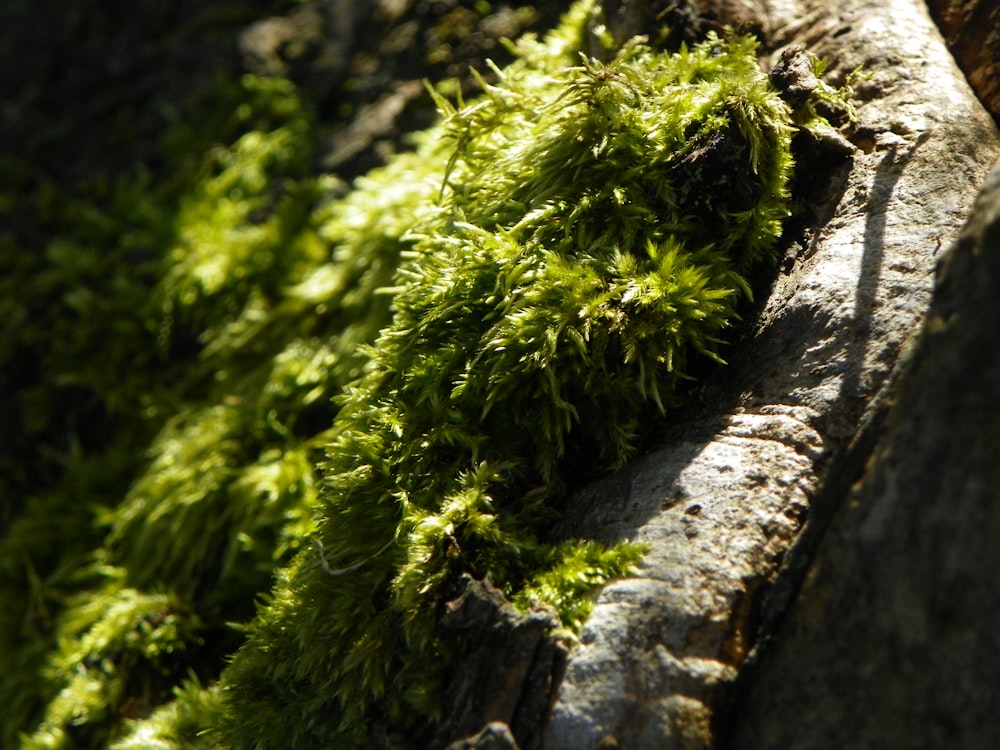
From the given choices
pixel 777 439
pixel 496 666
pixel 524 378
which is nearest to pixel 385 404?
pixel 524 378

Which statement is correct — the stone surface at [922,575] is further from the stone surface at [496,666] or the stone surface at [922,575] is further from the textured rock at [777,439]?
the stone surface at [496,666]

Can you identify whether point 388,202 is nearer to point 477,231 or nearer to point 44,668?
point 477,231

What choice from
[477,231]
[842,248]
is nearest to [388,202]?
[477,231]

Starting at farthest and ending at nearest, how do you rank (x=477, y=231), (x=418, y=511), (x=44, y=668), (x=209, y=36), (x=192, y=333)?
(x=209, y=36) → (x=192, y=333) → (x=44, y=668) → (x=477, y=231) → (x=418, y=511)

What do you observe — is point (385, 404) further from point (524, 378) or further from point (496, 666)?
point (496, 666)

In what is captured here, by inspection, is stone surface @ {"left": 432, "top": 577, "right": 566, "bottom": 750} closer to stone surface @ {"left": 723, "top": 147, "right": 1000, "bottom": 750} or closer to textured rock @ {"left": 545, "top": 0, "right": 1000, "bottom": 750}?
textured rock @ {"left": 545, "top": 0, "right": 1000, "bottom": 750}

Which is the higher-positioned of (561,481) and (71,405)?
(71,405)

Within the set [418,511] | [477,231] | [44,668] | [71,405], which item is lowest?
[44,668]
